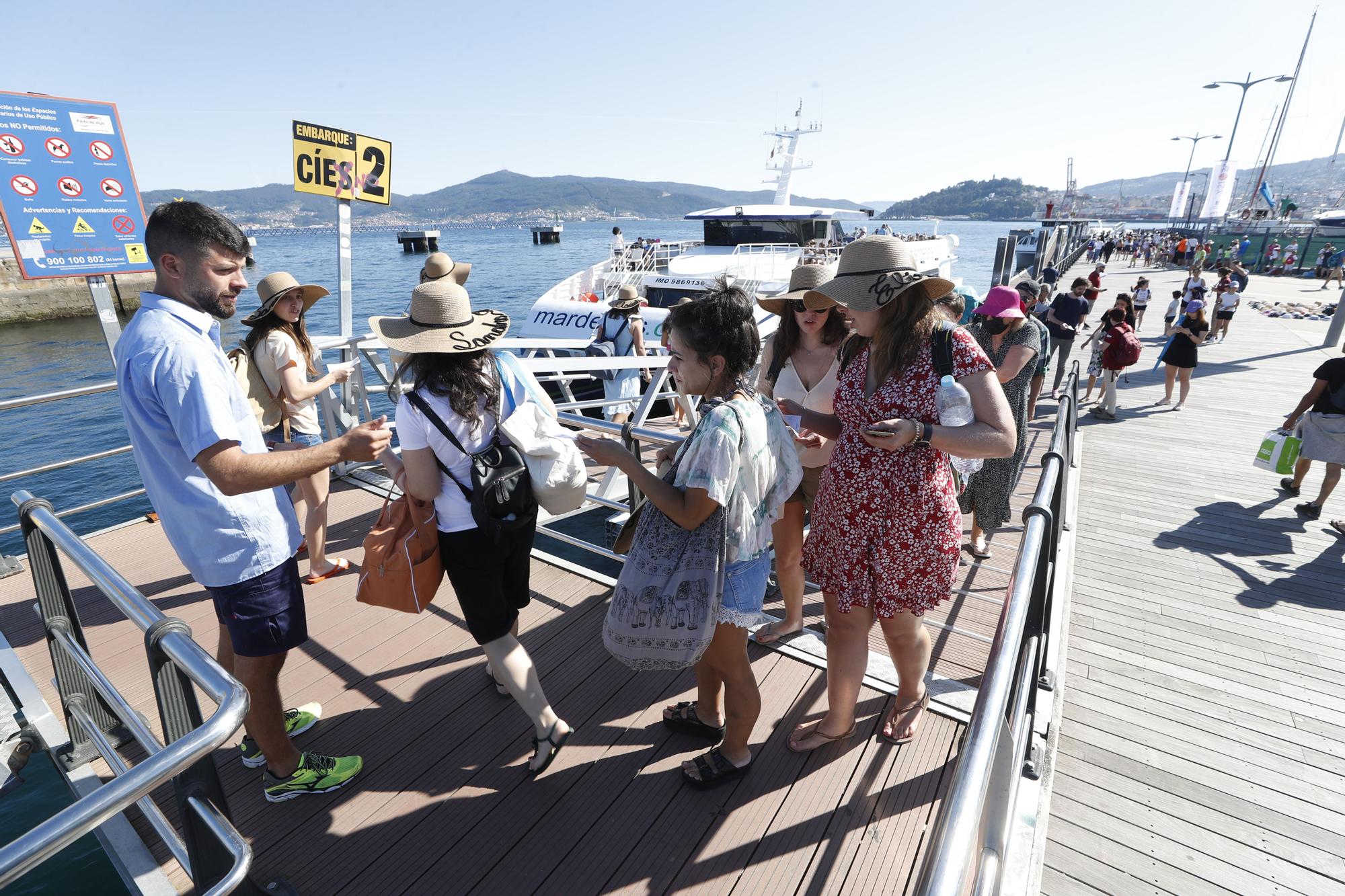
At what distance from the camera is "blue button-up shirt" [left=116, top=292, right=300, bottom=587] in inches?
70.7

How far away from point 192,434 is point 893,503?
213 centimetres

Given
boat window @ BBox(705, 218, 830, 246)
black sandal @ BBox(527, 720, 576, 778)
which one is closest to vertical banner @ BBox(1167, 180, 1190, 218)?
boat window @ BBox(705, 218, 830, 246)

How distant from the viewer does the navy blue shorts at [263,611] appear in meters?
2.07

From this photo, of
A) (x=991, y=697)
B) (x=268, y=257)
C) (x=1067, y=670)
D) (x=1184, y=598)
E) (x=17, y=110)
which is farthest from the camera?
(x=268, y=257)

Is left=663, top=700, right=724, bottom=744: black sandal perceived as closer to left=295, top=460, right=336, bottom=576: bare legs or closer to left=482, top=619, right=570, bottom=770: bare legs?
left=482, top=619, right=570, bottom=770: bare legs

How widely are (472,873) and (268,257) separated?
337 ft

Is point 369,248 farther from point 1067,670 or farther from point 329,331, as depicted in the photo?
point 1067,670

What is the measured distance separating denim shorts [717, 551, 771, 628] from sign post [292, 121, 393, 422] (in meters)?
3.40

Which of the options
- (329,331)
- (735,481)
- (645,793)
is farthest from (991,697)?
(329,331)

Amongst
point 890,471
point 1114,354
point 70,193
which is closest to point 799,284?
point 890,471

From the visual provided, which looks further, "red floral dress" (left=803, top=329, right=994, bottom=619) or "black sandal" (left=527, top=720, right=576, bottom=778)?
"black sandal" (left=527, top=720, right=576, bottom=778)

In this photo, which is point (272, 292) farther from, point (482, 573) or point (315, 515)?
point (482, 573)

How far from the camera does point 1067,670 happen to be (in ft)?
11.1

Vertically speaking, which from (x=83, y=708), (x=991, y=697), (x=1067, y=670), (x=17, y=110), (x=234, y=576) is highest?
(x=17, y=110)
